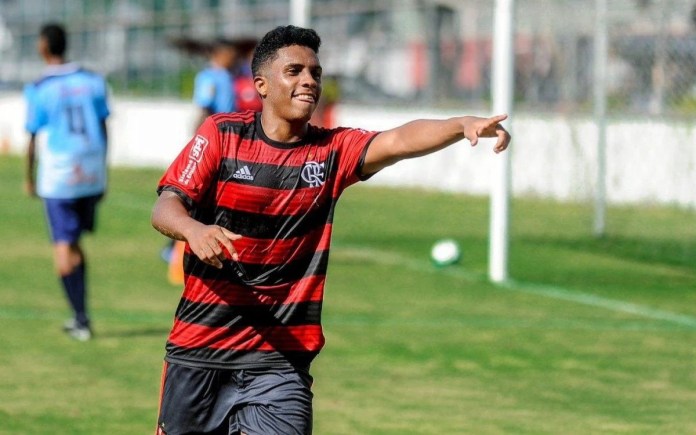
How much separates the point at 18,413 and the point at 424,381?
283 centimetres

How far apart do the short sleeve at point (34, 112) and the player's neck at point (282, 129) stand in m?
6.55

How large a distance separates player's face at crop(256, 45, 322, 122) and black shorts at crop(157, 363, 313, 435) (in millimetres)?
1054

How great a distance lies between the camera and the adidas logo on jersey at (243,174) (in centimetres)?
604

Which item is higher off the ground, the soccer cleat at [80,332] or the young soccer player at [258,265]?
the young soccer player at [258,265]

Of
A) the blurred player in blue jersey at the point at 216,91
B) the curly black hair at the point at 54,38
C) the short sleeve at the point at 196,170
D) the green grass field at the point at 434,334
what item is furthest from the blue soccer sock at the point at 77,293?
the short sleeve at the point at 196,170

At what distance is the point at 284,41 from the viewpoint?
6.18 m

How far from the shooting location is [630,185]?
22.8 m

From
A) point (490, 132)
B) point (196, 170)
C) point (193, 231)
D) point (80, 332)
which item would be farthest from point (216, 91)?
point (193, 231)

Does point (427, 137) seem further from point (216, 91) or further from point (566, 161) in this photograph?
point (566, 161)

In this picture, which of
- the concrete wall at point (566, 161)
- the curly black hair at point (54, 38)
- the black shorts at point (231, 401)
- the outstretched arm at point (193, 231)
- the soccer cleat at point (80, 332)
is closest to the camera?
the outstretched arm at point (193, 231)

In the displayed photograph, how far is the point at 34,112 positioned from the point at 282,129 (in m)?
6.67

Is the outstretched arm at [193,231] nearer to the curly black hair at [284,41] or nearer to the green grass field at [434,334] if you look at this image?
the curly black hair at [284,41]

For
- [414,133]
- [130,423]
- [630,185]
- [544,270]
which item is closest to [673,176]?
[630,185]

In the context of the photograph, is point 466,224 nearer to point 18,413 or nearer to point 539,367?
point 539,367
